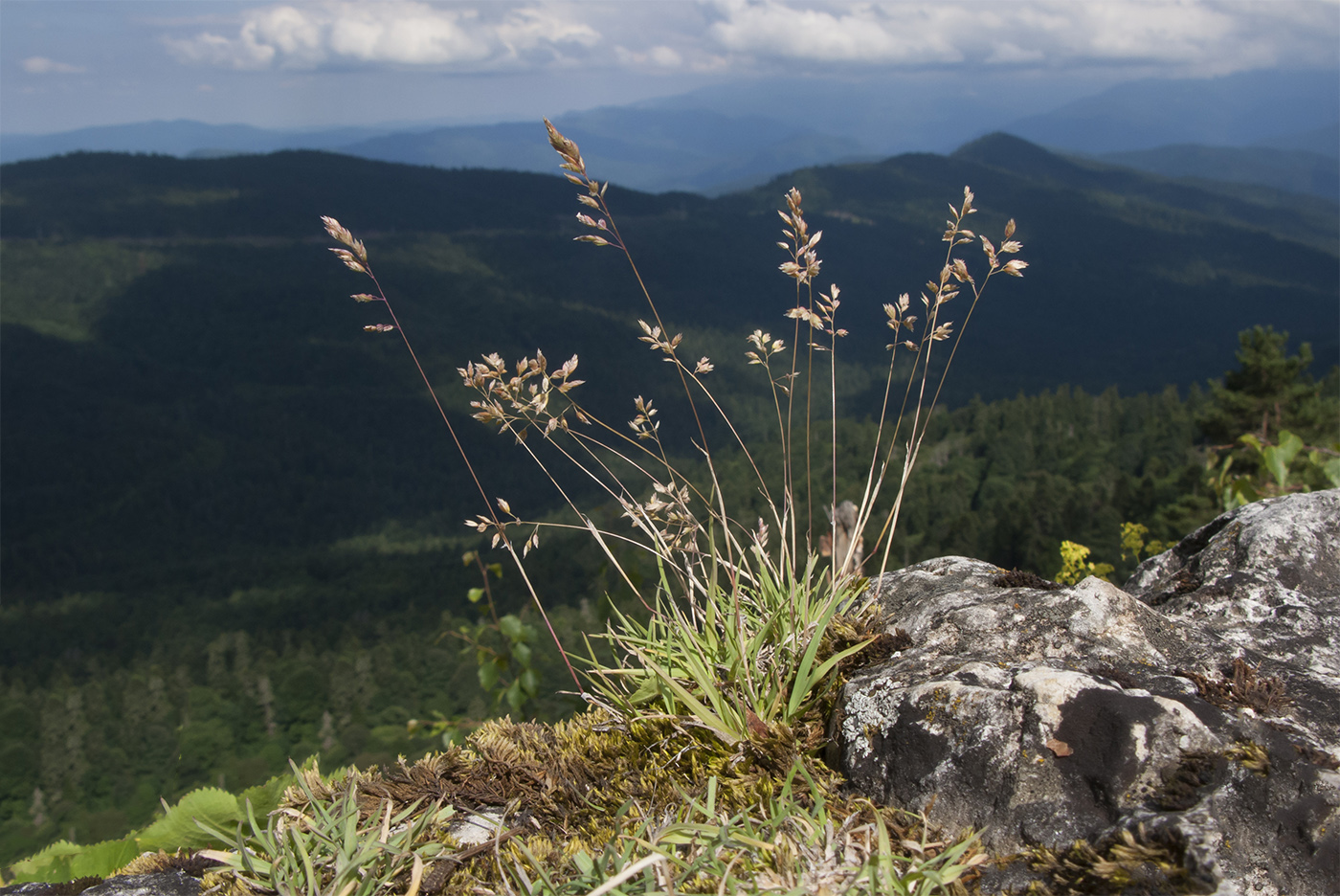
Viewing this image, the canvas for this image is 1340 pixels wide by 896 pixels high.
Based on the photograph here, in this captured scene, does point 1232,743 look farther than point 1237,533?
No

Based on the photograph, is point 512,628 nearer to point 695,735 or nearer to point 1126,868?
point 695,735

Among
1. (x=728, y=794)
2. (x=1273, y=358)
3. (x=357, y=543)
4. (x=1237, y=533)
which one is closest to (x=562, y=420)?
(x=728, y=794)

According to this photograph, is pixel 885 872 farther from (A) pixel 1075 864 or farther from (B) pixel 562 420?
(B) pixel 562 420

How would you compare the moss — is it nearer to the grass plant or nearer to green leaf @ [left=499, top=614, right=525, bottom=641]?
the grass plant

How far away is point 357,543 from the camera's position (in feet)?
574

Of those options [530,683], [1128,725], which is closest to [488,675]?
[530,683]

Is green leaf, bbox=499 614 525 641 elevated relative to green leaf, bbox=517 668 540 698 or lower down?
elevated

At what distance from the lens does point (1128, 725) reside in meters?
2.02

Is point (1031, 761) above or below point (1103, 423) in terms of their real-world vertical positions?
above

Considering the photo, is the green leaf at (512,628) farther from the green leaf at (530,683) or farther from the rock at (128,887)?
the rock at (128,887)

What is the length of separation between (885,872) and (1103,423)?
373 feet

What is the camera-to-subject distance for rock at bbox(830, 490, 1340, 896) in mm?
1747

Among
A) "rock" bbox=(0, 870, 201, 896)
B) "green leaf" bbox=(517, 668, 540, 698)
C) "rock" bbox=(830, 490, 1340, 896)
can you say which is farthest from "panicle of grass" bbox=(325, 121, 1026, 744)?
"green leaf" bbox=(517, 668, 540, 698)

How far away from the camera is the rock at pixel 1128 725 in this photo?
1747mm
